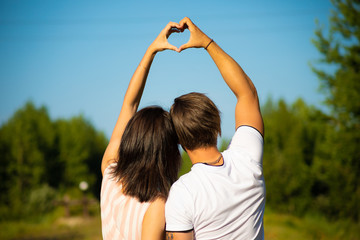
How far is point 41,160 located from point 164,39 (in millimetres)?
18649

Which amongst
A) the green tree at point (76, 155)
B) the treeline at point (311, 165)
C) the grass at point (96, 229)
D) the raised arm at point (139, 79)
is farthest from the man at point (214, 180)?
the green tree at point (76, 155)

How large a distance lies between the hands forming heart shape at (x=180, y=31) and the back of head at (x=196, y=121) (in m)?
0.34

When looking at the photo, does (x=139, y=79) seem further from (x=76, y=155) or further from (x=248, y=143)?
(x=76, y=155)

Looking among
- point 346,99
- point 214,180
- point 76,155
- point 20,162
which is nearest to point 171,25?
point 214,180

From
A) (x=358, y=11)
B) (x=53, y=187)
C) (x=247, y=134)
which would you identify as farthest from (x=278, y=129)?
(x=247, y=134)

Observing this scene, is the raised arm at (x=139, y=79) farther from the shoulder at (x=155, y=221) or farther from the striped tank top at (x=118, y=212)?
the shoulder at (x=155, y=221)

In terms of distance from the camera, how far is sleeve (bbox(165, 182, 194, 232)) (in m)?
1.35

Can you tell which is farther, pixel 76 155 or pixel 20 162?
pixel 76 155

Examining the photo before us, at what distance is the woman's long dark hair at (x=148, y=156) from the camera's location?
1469 mm

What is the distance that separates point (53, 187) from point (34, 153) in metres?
2.72

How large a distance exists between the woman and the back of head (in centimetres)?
8

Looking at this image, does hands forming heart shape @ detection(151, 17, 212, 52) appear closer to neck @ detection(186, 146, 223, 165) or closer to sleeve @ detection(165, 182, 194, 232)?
neck @ detection(186, 146, 223, 165)

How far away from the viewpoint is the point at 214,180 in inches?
54.2

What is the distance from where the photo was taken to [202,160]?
1467 mm
